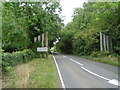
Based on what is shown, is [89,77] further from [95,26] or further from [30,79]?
[95,26]

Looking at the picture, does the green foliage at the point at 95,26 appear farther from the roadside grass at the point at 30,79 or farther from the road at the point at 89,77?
the roadside grass at the point at 30,79

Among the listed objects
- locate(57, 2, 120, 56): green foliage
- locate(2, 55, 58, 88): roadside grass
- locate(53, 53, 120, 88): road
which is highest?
locate(57, 2, 120, 56): green foliage

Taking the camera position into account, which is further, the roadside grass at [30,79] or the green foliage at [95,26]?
the green foliage at [95,26]

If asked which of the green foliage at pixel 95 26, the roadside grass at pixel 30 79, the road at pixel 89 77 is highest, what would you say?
the green foliage at pixel 95 26

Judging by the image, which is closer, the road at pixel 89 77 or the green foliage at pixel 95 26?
the road at pixel 89 77

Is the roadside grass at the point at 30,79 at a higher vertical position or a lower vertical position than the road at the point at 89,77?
higher

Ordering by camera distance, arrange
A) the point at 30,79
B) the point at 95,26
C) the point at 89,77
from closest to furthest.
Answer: the point at 30,79 < the point at 89,77 < the point at 95,26

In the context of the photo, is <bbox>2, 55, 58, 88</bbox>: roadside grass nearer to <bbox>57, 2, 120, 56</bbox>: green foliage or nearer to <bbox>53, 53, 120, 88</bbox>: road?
<bbox>53, 53, 120, 88</bbox>: road

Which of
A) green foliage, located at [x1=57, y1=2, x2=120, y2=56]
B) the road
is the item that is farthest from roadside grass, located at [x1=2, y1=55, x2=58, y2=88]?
green foliage, located at [x1=57, y1=2, x2=120, y2=56]

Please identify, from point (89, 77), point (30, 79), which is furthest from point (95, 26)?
point (30, 79)

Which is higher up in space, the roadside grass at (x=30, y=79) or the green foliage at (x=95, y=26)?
the green foliage at (x=95, y=26)

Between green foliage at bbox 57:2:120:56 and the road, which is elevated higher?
green foliage at bbox 57:2:120:56

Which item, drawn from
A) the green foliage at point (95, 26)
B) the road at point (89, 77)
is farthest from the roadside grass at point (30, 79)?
the green foliage at point (95, 26)

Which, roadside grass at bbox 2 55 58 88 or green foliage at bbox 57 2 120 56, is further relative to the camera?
green foliage at bbox 57 2 120 56
